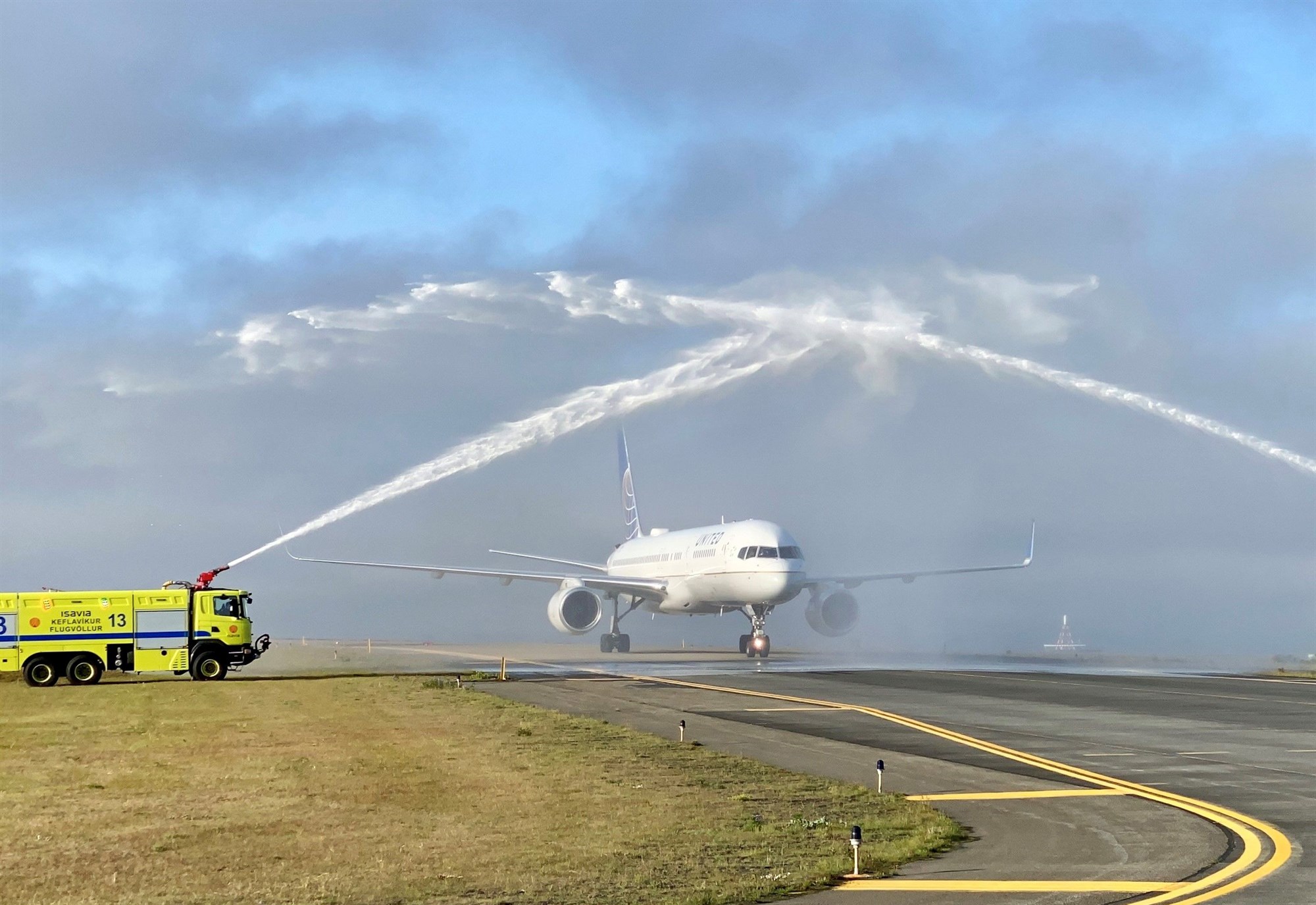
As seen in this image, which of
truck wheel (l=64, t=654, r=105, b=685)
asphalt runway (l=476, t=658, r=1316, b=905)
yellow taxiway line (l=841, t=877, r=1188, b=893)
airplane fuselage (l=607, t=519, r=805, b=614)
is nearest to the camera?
yellow taxiway line (l=841, t=877, r=1188, b=893)

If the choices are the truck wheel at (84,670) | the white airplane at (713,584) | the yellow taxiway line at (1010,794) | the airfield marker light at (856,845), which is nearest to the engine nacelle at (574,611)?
the white airplane at (713,584)

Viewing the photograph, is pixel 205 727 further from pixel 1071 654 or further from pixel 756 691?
pixel 1071 654

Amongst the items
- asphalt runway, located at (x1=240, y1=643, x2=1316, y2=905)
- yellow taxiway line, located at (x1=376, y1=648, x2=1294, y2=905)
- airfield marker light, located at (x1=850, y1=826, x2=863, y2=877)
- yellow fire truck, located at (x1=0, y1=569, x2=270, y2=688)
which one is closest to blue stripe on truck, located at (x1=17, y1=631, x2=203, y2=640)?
yellow fire truck, located at (x1=0, y1=569, x2=270, y2=688)

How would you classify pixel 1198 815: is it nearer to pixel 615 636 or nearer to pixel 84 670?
pixel 84 670

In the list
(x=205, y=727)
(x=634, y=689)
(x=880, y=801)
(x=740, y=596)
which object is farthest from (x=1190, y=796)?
(x=740, y=596)

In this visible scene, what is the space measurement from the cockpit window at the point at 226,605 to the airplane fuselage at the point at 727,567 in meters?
23.1

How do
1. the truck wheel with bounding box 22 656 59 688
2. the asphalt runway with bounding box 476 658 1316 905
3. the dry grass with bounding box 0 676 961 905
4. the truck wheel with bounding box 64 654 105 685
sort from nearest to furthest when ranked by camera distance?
the dry grass with bounding box 0 676 961 905 → the asphalt runway with bounding box 476 658 1316 905 → the truck wheel with bounding box 22 656 59 688 → the truck wheel with bounding box 64 654 105 685

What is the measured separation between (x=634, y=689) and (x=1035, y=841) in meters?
23.0

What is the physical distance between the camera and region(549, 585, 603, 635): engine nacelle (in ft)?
208

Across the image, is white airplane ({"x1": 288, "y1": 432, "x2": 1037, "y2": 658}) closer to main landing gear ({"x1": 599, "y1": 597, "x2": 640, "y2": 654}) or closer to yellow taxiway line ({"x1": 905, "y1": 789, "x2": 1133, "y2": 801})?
main landing gear ({"x1": 599, "y1": 597, "x2": 640, "y2": 654})

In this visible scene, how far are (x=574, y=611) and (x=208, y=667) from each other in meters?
24.7

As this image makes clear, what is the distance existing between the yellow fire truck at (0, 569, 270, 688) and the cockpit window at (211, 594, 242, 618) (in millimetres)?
20

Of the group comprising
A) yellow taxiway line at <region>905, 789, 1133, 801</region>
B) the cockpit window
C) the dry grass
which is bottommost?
yellow taxiway line at <region>905, 789, 1133, 801</region>

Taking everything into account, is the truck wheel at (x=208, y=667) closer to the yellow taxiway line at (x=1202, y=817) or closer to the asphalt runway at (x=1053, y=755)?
the asphalt runway at (x=1053, y=755)
